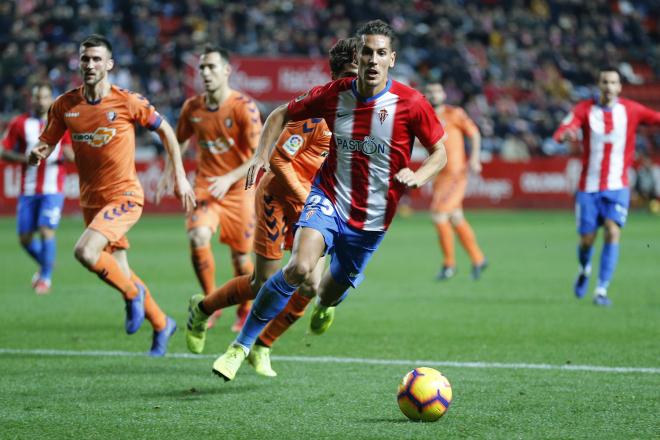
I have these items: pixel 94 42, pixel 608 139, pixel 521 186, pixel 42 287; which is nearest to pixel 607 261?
pixel 608 139

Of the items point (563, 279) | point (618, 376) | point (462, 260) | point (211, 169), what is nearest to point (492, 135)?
point (462, 260)

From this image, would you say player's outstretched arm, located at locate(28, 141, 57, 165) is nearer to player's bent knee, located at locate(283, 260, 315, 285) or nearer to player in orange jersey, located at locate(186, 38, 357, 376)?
player in orange jersey, located at locate(186, 38, 357, 376)

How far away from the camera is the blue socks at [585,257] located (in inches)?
444

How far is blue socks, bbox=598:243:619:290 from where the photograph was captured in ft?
36.1

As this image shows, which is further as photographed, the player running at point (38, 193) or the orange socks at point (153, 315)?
the player running at point (38, 193)

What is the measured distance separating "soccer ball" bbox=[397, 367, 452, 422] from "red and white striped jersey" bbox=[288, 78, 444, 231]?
1165 mm

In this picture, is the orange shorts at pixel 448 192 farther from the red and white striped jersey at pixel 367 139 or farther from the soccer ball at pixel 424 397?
the soccer ball at pixel 424 397

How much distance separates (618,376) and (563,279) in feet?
22.1

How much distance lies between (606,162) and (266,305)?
5838 mm

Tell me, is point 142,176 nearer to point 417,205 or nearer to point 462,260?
point 417,205

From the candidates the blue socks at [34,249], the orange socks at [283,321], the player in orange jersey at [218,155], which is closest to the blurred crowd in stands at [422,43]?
the blue socks at [34,249]

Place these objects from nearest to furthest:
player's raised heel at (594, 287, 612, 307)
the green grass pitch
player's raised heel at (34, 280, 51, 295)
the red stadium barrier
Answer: the green grass pitch, player's raised heel at (594, 287, 612, 307), player's raised heel at (34, 280, 51, 295), the red stadium barrier

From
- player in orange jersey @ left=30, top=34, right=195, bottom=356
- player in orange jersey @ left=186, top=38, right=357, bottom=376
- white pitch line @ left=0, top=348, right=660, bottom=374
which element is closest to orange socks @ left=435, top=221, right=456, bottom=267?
white pitch line @ left=0, top=348, right=660, bottom=374

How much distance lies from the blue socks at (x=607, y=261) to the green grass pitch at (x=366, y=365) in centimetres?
36
